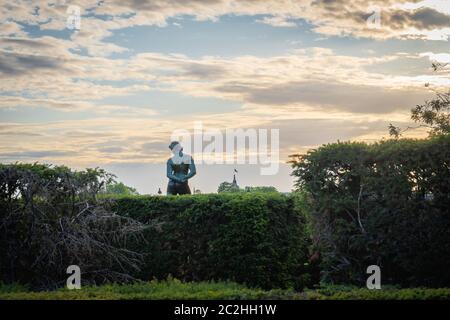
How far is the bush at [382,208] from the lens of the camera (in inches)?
507

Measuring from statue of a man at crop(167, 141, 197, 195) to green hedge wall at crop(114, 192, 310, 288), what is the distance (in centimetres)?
317

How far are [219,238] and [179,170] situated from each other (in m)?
4.34

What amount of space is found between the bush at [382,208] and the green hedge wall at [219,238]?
2.93ft

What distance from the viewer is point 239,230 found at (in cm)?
1327

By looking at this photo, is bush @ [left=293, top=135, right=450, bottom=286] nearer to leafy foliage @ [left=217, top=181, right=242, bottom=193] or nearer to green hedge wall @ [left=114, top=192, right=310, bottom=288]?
green hedge wall @ [left=114, top=192, right=310, bottom=288]

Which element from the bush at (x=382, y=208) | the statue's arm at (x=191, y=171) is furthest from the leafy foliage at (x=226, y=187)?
the bush at (x=382, y=208)

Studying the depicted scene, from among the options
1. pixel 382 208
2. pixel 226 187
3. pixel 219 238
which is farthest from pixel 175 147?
pixel 226 187

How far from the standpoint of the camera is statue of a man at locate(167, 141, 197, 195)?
56.5 ft

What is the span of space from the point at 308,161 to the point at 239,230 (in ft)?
8.63

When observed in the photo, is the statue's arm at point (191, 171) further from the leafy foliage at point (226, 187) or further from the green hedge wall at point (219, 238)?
the leafy foliage at point (226, 187)

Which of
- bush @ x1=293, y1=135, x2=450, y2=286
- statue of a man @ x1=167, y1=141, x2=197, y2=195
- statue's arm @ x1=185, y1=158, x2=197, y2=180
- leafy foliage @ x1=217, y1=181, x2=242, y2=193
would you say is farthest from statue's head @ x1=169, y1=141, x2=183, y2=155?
leafy foliage @ x1=217, y1=181, x2=242, y2=193
